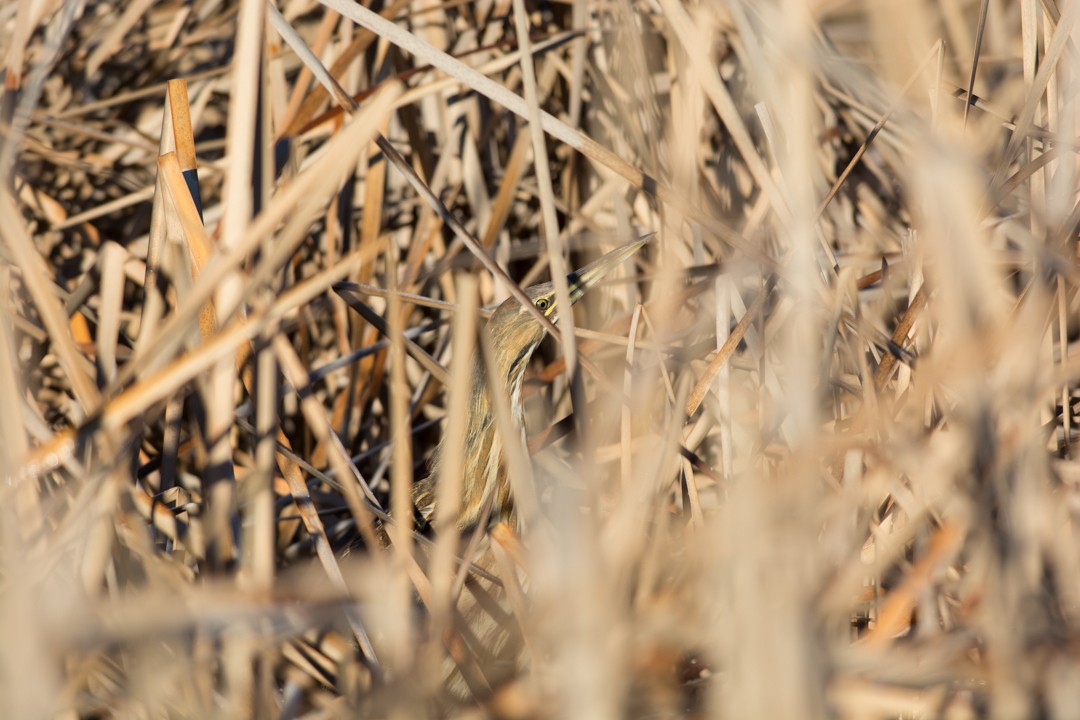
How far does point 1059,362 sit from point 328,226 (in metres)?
1.14

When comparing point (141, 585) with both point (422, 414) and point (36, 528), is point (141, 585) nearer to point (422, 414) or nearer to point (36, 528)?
point (36, 528)

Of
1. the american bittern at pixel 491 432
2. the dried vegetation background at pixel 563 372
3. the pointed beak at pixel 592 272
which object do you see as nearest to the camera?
the dried vegetation background at pixel 563 372

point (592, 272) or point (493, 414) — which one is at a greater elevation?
point (592, 272)

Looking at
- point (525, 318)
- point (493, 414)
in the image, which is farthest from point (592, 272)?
point (493, 414)

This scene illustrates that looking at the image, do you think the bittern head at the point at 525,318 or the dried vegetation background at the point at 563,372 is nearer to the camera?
the dried vegetation background at the point at 563,372

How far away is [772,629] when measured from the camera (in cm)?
63

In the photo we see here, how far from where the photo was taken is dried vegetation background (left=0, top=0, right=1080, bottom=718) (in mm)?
723

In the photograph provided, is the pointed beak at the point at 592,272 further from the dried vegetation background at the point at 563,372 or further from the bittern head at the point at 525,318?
the dried vegetation background at the point at 563,372

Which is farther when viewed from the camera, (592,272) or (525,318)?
(525,318)

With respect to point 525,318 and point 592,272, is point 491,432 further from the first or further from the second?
point 592,272

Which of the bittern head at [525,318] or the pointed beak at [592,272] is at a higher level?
the pointed beak at [592,272]

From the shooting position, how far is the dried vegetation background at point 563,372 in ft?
2.37

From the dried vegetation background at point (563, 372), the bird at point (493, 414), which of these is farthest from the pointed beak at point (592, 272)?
the dried vegetation background at point (563, 372)

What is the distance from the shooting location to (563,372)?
5.47 ft
